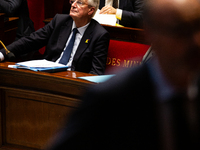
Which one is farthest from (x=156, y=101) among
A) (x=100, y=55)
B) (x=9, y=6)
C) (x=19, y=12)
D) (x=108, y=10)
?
(x=19, y=12)

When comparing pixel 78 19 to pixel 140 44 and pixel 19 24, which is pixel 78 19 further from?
pixel 19 24

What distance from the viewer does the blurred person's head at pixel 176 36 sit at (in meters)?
0.37

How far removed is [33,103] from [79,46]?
0.75 metres

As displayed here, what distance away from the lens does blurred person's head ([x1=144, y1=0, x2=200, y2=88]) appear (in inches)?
14.5

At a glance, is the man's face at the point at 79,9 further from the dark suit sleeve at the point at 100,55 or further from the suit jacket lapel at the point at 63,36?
the dark suit sleeve at the point at 100,55

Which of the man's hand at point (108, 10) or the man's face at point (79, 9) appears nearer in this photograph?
the man's face at point (79, 9)

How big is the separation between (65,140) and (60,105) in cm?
147

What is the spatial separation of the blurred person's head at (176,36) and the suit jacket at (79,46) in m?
2.01

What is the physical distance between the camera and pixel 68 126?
46 centimetres

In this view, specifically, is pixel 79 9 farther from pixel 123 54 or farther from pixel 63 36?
pixel 123 54

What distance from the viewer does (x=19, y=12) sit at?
12.0 feet

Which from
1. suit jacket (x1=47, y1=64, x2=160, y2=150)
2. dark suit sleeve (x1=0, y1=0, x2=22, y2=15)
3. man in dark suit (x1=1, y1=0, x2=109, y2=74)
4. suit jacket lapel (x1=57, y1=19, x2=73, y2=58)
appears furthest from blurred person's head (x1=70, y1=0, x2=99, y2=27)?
suit jacket (x1=47, y1=64, x2=160, y2=150)

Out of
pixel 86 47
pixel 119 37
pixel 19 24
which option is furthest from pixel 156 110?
pixel 19 24

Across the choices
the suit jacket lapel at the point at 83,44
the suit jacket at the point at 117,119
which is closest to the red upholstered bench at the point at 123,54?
the suit jacket lapel at the point at 83,44
